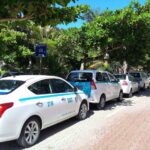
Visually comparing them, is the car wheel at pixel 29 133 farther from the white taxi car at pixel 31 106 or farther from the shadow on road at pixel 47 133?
the shadow on road at pixel 47 133

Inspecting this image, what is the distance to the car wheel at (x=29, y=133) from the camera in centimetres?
697

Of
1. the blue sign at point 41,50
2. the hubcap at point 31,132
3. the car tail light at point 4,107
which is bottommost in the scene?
the hubcap at point 31,132

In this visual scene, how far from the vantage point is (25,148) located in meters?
7.07

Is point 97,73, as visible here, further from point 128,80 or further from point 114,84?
point 128,80

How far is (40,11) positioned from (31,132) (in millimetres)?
3598

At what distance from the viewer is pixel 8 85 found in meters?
7.79

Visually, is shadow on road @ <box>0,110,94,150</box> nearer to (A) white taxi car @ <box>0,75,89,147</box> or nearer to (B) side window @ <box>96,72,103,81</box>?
(A) white taxi car @ <box>0,75,89,147</box>

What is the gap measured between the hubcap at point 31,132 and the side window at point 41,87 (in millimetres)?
807

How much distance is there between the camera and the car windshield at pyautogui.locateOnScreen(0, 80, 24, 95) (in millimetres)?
7217

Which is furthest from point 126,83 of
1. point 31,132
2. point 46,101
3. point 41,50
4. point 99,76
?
point 31,132

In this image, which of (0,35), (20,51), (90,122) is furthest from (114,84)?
(20,51)

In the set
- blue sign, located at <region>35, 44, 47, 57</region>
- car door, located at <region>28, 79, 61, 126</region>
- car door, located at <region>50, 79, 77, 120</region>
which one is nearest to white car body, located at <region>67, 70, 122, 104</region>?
blue sign, located at <region>35, 44, 47, 57</region>

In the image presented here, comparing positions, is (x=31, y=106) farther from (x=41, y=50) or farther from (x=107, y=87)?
(x=107, y=87)

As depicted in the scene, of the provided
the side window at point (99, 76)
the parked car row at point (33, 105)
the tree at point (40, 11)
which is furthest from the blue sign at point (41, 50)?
the parked car row at point (33, 105)
